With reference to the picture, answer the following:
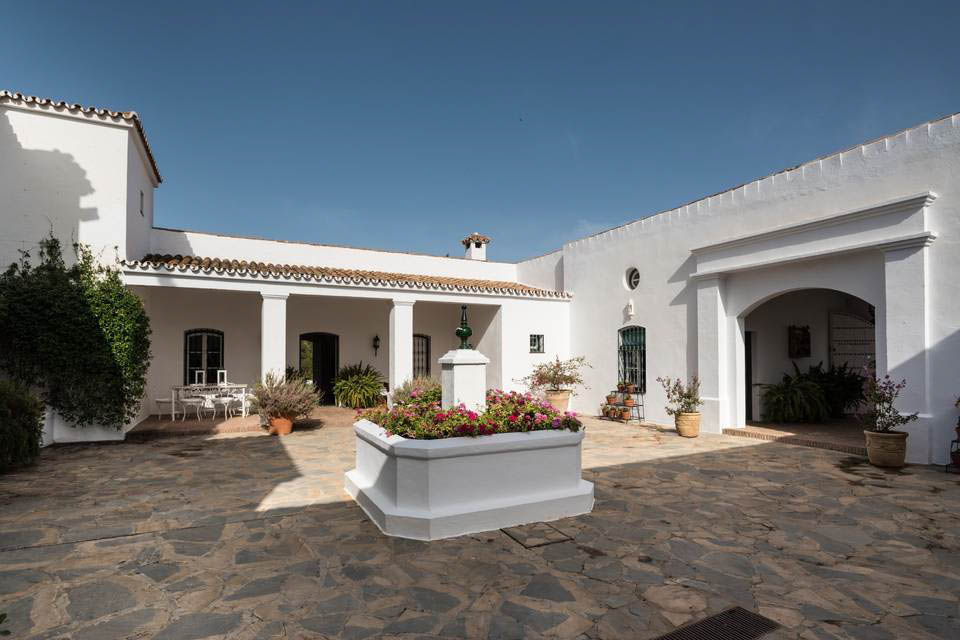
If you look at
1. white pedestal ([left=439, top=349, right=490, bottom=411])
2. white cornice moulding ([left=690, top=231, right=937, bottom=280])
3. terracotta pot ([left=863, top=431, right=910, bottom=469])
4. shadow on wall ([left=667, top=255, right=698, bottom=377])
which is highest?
white cornice moulding ([left=690, top=231, right=937, bottom=280])

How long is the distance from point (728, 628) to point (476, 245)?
16.4m

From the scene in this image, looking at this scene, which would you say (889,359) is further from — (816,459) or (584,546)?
(584,546)

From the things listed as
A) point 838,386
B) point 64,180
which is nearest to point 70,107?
point 64,180

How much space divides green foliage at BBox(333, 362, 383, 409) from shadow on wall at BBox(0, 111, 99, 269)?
6720 millimetres

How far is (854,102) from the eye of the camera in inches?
368

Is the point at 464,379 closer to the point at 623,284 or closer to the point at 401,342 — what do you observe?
the point at 401,342

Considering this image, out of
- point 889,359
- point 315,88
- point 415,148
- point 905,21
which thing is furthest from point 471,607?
point 415,148

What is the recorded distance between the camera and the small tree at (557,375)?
13594 millimetres

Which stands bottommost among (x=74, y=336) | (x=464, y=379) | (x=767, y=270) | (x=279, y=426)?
(x=279, y=426)

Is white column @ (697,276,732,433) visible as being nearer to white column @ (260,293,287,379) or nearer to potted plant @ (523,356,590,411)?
potted plant @ (523,356,590,411)

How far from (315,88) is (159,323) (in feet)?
22.4

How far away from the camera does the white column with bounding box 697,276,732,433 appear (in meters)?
10.2

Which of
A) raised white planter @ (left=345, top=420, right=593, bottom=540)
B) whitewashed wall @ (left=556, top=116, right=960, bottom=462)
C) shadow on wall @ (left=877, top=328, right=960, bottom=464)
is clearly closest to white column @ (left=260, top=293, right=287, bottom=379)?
raised white planter @ (left=345, top=420, right=593, bottom=540)

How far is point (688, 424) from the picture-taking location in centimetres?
993
